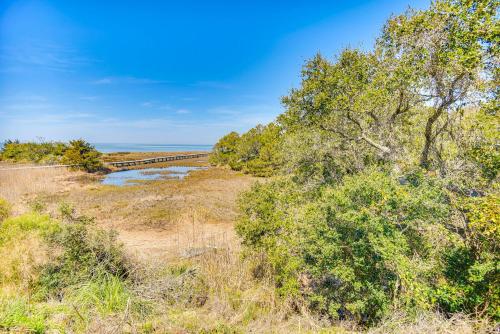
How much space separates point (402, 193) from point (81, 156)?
43.7 metres

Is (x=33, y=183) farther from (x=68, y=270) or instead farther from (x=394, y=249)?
(x=394, y=249)

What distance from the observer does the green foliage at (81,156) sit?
38125 millimetres

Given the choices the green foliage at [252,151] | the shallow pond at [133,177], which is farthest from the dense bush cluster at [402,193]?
the shallow pond at [133,177]

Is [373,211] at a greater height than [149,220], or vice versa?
[373,211]

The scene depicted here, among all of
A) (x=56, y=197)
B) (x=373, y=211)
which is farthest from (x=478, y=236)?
(x=56, y=197)

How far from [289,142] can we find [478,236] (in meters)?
9.71

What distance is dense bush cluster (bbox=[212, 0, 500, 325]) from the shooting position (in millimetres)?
5363

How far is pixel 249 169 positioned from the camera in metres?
37.2

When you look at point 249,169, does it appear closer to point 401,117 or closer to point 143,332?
point 401,117

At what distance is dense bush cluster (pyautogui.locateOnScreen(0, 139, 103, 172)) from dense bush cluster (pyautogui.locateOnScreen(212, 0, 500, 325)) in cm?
3810

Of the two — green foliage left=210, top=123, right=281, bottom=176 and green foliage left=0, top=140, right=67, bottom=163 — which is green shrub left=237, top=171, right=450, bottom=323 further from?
green foliage left=0, top=140, right=67, bottom=163

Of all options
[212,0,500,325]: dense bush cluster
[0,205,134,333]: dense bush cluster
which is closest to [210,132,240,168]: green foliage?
[212,0,500,325]: dense bush cluster

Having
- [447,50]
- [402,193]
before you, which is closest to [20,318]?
[402,193]

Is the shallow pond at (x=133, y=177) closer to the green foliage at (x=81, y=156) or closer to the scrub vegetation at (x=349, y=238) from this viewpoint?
the green foliage at (x=81, y=156)
